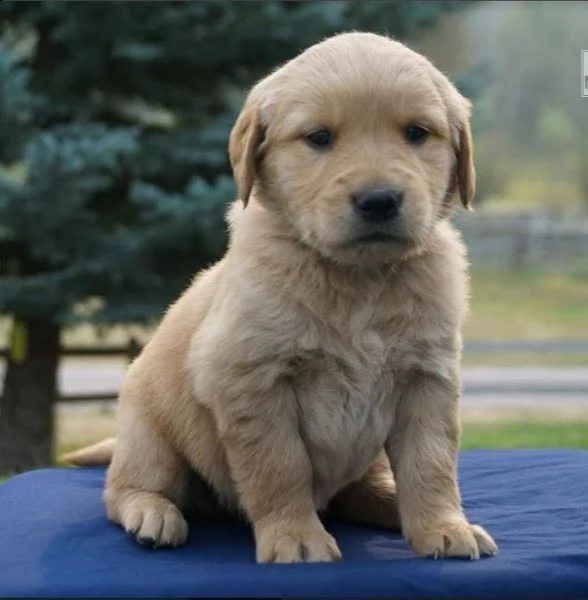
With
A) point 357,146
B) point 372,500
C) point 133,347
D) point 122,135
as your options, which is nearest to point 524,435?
point 133,347

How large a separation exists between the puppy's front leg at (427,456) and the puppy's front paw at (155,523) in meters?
0.62

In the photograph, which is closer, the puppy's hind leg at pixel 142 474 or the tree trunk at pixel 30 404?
the puppy's hind leg at pixel 142 474

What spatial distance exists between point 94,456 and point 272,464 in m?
1.47

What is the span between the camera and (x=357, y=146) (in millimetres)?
3086

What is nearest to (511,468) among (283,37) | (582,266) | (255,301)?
(255,301)

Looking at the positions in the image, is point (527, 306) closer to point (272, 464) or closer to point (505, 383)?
point (505, 383)

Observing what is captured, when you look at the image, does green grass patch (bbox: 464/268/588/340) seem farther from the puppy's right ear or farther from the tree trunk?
the puppy's right ear

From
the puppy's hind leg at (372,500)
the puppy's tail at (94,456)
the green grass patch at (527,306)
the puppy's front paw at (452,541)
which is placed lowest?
the green grass patch at (527,306)

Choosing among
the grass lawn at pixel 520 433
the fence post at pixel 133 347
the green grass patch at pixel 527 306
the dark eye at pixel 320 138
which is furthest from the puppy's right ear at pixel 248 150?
the green grass patch at pixel 527 306

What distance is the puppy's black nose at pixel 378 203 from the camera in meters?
2.99

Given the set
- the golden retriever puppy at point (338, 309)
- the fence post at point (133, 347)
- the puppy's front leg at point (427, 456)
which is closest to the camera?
the golden retriever puppy at point (338, 309)

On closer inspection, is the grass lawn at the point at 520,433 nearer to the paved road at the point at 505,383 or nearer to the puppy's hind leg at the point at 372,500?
the paved road at the point at 505,383

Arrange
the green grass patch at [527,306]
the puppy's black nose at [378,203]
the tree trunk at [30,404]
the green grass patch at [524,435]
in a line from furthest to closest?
the green grass patch at [527,306]
the green grass patch at [524,435]
the tree trunk at [30,404]
the puppy's black nose at [378,203]

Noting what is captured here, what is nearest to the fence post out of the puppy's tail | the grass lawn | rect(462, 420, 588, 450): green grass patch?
the grass lawn
